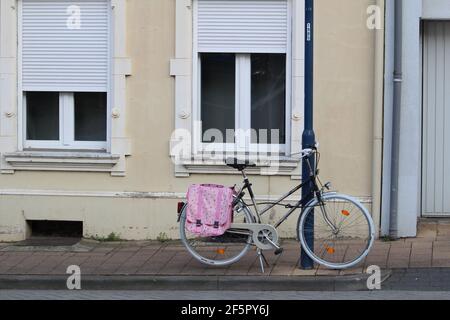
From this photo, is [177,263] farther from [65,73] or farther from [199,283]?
[65,73]

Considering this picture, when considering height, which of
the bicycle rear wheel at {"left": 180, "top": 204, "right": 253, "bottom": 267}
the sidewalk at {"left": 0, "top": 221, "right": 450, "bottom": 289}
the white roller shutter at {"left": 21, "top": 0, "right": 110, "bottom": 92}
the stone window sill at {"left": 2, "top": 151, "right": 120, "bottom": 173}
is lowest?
the sidewalk at {"left": 0, "top": 221, "right": 450, "bottom": 289}

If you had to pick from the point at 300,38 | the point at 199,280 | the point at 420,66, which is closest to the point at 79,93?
the point at 300,38

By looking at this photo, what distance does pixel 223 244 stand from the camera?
931cm

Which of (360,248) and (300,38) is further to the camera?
(300,38)

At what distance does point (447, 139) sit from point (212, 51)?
3.17 meters

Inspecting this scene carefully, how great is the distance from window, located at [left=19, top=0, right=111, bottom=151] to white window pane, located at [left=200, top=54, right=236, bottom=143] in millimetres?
1237

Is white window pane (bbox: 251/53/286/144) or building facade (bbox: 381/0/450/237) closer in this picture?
building facade (bbox: 381/0/450/237)

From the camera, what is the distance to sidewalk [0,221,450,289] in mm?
8812

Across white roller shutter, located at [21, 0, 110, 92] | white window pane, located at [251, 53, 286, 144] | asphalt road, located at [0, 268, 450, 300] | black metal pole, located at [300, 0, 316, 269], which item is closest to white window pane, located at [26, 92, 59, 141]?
white roller shutter, located at [21, 0, 110, 92]

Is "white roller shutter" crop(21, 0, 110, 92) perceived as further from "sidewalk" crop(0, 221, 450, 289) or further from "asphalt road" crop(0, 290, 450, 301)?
"asphalt road" crop(0, 290, 450, 301)

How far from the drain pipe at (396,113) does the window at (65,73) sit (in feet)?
11.7

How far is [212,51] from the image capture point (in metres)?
11.0
